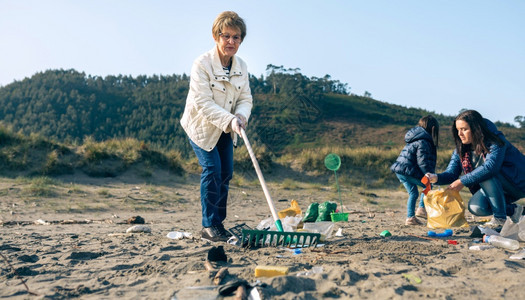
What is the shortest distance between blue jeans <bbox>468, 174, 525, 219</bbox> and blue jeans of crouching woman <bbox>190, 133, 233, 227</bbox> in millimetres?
2776

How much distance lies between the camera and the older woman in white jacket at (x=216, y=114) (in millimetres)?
3734

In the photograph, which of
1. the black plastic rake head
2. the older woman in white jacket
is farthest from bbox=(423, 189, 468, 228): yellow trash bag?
the older woman in white jacket

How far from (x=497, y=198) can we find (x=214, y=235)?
9.97ft

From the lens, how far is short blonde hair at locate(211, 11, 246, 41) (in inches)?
145

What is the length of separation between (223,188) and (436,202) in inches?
97.8

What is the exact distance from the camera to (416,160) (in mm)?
5168

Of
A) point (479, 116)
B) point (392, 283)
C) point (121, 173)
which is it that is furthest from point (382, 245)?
point (121, 173)

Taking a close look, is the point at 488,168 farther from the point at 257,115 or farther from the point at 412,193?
the point at 257,115

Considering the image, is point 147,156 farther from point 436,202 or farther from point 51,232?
point 436,202

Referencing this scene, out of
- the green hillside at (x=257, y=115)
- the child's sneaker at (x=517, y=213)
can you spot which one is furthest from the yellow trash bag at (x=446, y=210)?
the green hillside at (x=257, y=115)

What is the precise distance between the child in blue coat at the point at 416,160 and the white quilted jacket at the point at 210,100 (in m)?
2.30

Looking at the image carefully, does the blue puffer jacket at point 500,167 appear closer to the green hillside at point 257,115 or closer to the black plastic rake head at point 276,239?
the black plastic rake head at point 276,239

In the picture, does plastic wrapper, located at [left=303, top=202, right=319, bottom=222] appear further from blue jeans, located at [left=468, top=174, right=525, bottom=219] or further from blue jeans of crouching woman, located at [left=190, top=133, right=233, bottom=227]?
blue jeans, located at [left=468, top=174, right=525, bottom=219]

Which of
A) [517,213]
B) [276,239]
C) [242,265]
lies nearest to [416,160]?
[517,213]
